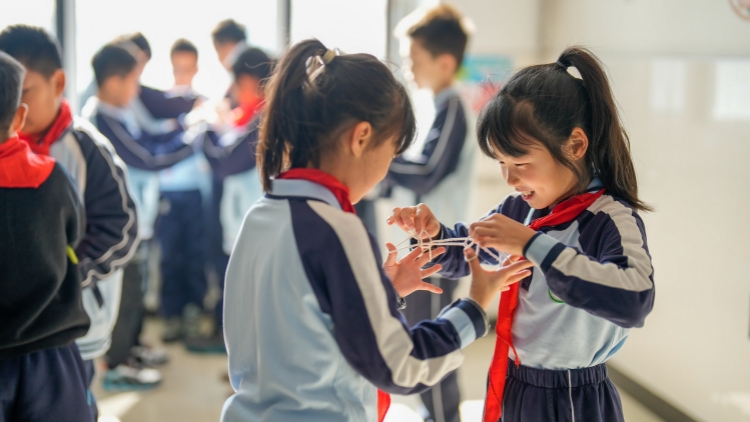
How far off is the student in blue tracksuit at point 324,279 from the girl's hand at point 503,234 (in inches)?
2.5

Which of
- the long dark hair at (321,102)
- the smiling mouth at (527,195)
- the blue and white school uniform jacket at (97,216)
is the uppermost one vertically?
the long dark hair at (321,102)

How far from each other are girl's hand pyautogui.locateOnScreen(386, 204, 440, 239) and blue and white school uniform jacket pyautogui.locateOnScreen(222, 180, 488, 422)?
32 cm

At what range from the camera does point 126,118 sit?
348 centimetres

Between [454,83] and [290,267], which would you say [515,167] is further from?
[454,83]

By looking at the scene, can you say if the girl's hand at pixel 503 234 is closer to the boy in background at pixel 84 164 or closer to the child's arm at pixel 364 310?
the child's arm at pixel 364 310

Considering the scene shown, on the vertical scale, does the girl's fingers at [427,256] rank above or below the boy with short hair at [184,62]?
below

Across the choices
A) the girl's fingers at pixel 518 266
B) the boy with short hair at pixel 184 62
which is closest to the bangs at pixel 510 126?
the girl's fingers at pixel 518 266

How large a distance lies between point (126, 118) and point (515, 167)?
267cm

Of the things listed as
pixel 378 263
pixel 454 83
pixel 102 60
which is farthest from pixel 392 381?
pixel 102 60

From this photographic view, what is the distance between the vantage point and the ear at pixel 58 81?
1.90m

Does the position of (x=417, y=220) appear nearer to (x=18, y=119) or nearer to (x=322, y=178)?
(x=322, y=178)

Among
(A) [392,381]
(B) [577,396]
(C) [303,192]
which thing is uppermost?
(C) [303,192]

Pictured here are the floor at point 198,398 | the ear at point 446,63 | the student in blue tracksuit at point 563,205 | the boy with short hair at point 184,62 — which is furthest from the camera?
the boy with short hair at point 184,62

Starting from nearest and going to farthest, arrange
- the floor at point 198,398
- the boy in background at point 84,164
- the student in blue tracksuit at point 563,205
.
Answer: the student in blue tracksuit at point 563,205, the boy in background at point 84,164, the floor at point 198,398
